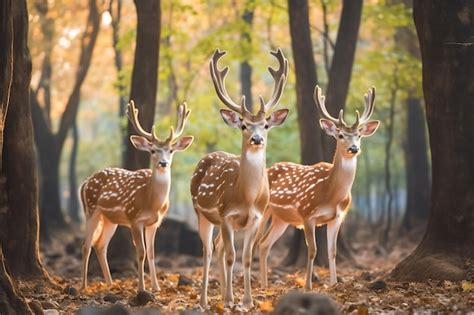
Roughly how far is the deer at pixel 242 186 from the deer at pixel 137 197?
139 cm

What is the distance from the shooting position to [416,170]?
26000mm

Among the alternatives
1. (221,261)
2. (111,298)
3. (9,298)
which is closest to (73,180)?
(221,261)

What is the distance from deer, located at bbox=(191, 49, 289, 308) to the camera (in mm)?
9438

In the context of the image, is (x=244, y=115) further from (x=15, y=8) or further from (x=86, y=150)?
(x=86, y=150)

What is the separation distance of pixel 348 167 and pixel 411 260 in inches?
59.8

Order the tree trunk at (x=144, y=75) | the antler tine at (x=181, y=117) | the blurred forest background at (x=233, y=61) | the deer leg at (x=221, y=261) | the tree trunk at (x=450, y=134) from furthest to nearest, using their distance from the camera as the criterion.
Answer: the blurred forest background at (x=233, y=61), the tree trunk at (x=144, y=75), the antler tine at (x=181, y=117), the deer leg at (x=221, y=261), the tree trunk at (x=450, y=134)

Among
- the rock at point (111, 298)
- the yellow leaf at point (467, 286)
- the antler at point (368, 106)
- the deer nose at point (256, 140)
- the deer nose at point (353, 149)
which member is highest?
the antler at point (368, 106)

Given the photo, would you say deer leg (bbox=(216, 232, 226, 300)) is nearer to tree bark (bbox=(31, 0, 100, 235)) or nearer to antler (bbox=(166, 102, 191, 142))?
antler (bbox=(166, 102, 191, 142))

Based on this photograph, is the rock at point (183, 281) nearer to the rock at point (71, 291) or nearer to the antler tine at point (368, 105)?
the rock at point (71, 291)

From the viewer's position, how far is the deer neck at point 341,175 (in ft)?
37.7

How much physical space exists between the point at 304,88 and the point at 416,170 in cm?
1043

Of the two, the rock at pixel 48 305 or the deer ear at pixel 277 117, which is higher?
the deer ear at pixel 277 117

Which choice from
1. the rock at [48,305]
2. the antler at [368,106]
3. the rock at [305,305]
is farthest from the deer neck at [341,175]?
the rock at [305,305]

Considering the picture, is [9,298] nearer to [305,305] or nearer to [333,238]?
[305,305]
